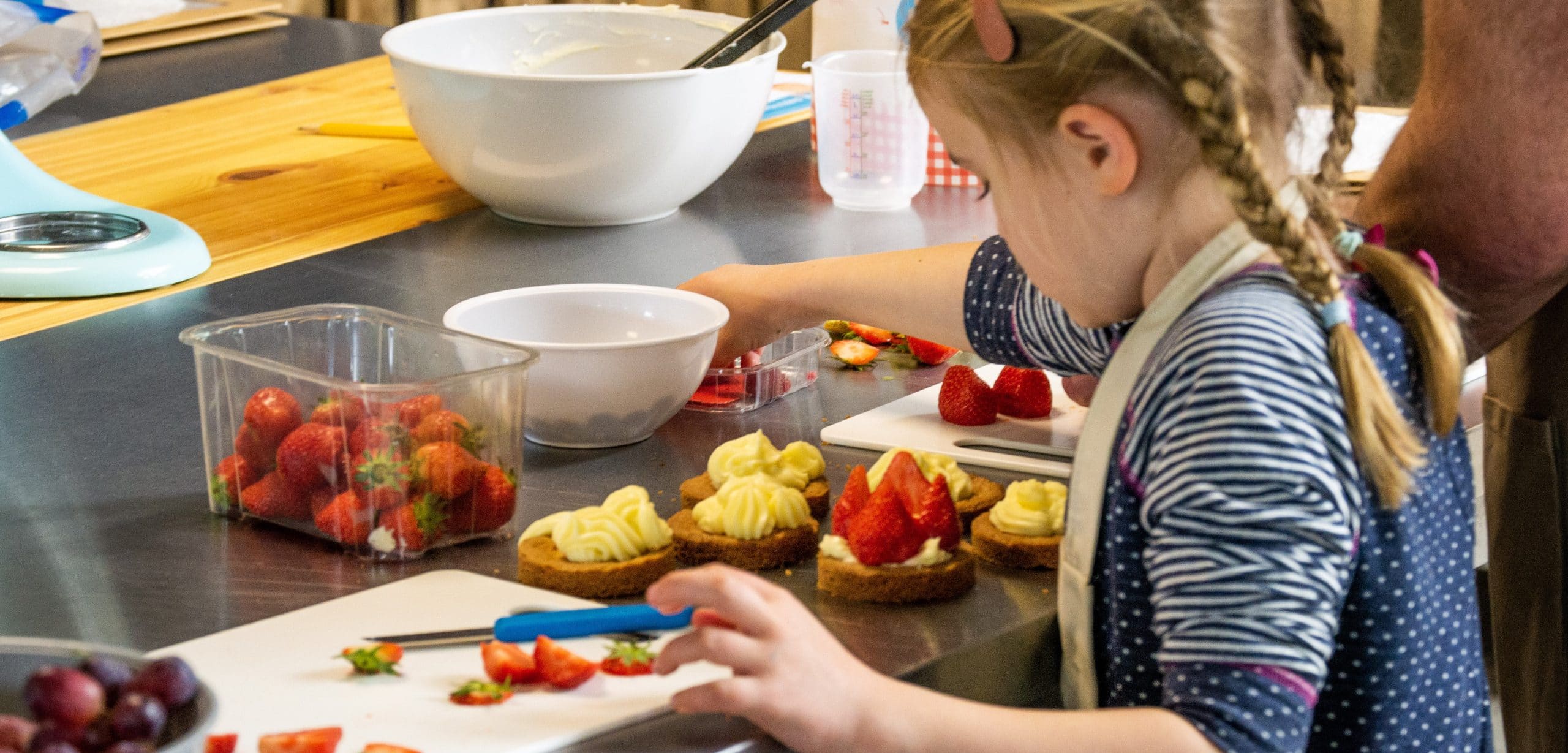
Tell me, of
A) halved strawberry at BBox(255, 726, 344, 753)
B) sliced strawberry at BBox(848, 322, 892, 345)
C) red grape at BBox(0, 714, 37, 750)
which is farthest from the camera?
sliced strawberry at BBox(848, 322, 892, 345)

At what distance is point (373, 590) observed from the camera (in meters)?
0.92

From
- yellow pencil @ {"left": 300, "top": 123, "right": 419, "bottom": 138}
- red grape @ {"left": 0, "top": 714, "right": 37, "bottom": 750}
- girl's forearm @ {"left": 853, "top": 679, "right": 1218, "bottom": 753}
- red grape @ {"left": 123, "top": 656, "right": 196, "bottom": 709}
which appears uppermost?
yellow pencil @ {"left": 300, "top": 123, "right": 419, "bottom": 138}

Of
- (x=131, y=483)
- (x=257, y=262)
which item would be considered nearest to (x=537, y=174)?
(x=257, y=262)

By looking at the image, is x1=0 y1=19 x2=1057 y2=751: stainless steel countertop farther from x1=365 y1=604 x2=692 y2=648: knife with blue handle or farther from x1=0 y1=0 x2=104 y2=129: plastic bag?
x1=0 y1=0 x2=104 y2=129: plastic bag

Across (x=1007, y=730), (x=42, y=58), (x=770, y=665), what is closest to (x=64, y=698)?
(x=770, y=665)

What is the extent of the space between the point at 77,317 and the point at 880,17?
1199mm

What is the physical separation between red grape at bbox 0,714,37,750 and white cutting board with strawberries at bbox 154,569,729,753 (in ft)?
0.39

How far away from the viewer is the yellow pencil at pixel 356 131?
202cm

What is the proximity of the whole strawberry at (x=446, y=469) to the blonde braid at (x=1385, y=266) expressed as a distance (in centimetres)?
52

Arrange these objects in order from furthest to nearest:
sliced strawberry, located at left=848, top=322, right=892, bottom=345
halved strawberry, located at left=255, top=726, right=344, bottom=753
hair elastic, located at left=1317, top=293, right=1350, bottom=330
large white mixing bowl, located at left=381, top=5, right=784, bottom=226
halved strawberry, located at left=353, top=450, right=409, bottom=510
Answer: large white mixing bowl, located at left=381, top=5, right=784, bottom=226
sliced strawberry, located at left=848, top=322, right=892, bottom=345
halved strawberry, located at left=353, top=450, right=409, bottom=510
hair elastic, located at left=1317, top=293, right=1350, bottom=330
halved strawberry, located at left=255, top=726, right=344, bottom=753

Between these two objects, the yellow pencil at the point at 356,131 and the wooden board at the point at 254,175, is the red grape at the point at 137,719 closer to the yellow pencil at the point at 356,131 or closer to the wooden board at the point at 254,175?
the wooden board at the point at 254,175

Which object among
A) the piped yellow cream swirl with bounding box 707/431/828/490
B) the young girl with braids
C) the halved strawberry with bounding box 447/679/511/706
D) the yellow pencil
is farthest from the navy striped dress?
the yellow pencil

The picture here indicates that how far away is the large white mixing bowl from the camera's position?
1550mm

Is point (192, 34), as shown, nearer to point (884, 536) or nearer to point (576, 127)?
point (576, 127)
